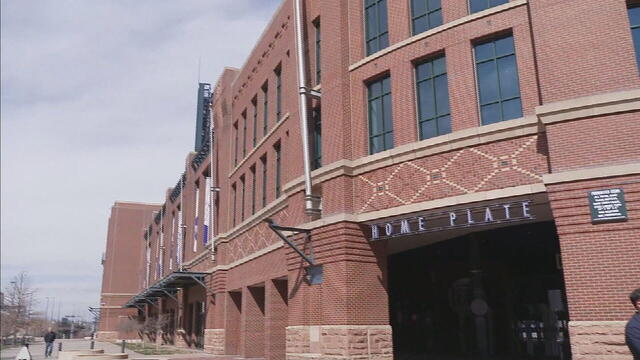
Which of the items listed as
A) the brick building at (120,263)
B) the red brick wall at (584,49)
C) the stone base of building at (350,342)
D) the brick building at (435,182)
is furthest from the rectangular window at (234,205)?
→ the brick building at (120,263)

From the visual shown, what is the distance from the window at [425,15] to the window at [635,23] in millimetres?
5666

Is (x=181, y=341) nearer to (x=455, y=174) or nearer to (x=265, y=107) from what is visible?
(x=265, y=107)

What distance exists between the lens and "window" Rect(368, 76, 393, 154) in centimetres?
1939

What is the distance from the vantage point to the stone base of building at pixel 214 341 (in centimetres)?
3150

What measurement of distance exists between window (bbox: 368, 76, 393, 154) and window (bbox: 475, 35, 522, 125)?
11.1ft

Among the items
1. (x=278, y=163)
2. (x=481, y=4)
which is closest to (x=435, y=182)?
(x=481, y=4)

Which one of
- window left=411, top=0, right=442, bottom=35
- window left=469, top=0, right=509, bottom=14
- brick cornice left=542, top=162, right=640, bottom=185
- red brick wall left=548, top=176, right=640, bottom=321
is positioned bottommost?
red brick wall left=548, top=176, right=640, bottom=321

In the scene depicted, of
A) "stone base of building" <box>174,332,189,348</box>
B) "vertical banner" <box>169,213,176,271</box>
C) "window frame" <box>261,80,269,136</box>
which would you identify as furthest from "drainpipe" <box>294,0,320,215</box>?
"vertical banner" <box>169,213,176,271</box>

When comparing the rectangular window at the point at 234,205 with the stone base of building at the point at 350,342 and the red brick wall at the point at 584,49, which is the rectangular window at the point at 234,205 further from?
the red brick wall at the point at 584,49

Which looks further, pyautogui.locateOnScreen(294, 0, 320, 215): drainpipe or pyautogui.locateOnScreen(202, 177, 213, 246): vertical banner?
pyautogui.locateOnScreen(202, 177, 213, 246): vertical banner

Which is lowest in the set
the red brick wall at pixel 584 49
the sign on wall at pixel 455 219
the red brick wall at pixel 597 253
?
the red brick wall at pixel 597 253

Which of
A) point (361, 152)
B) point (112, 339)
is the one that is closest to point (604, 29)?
point (361, 152)

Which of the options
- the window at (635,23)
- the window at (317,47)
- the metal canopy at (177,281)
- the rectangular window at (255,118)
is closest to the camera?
the window at (635,23)

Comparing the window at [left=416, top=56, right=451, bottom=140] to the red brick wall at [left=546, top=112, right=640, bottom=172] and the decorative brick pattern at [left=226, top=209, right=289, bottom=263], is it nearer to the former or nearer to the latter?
the red brick wall at [left=546, top=112, right=640, bottom=172]
